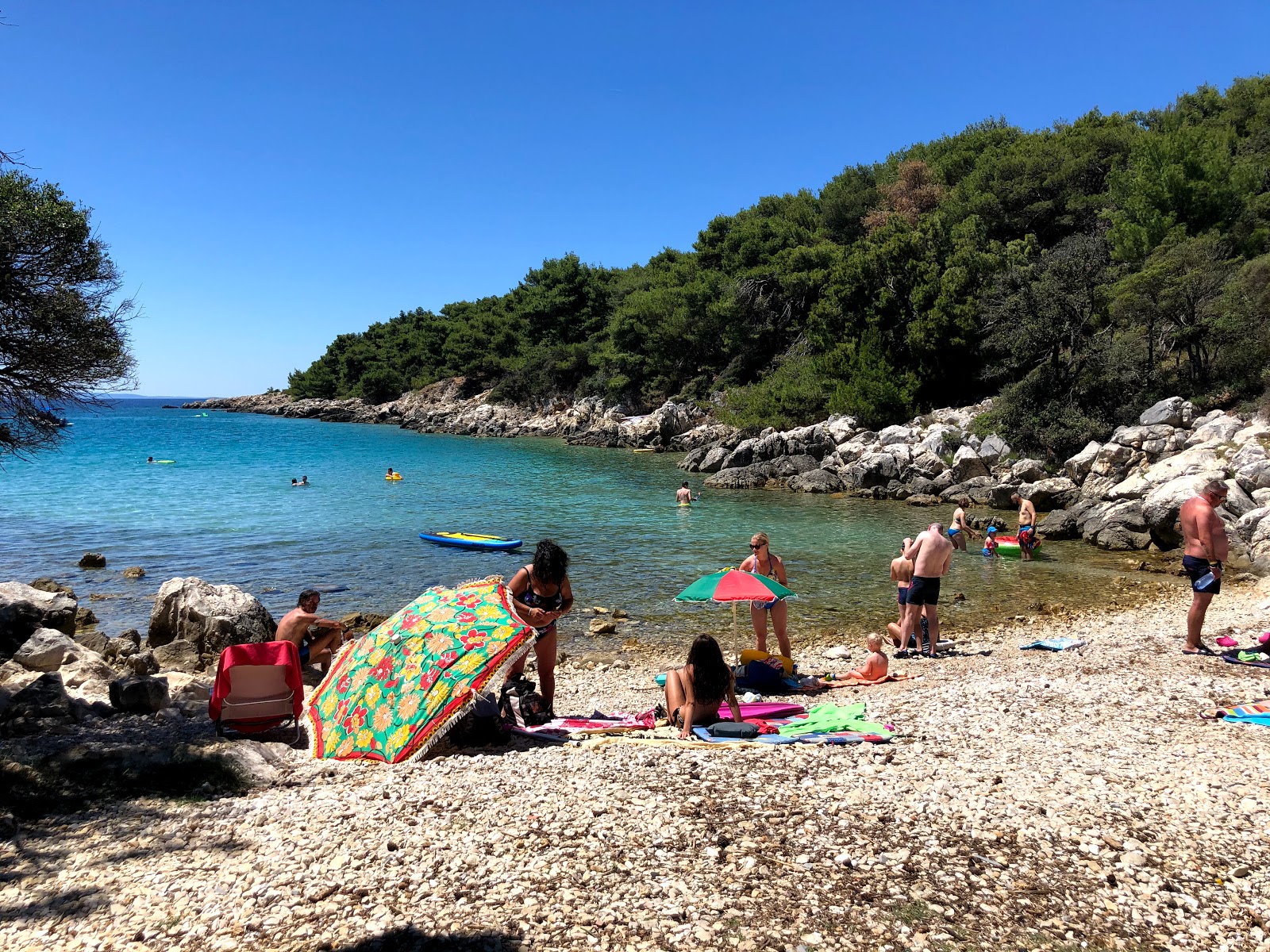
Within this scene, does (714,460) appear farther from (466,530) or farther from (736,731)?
(736,731)

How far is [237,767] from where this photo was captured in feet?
19.7

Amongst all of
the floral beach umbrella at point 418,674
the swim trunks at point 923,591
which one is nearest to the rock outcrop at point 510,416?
the swim trunks at point 923,591

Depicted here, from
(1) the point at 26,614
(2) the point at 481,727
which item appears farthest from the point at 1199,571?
(1) the point at 26,614

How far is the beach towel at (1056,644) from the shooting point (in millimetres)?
10781

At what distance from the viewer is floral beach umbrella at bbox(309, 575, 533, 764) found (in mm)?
6512

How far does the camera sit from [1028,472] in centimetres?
2703

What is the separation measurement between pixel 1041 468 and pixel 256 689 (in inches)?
1064

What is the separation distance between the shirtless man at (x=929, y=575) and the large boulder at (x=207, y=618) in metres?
9.87

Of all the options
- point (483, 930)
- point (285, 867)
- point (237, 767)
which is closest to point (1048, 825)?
point (483, 930)

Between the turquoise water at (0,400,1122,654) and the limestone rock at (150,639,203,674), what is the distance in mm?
2486

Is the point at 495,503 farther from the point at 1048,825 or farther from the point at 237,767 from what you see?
the point at 1048,825

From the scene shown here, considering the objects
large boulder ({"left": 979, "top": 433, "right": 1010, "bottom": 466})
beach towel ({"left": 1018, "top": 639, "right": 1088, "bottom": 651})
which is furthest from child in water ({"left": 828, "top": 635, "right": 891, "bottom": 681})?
large boulder ({"left": 979, "top": 433, "right": 1010, "bottom": 466})

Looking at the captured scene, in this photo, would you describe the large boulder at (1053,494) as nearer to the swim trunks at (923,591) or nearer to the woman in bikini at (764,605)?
the swim trunks at (923,591)

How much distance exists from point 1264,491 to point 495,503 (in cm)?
2374
